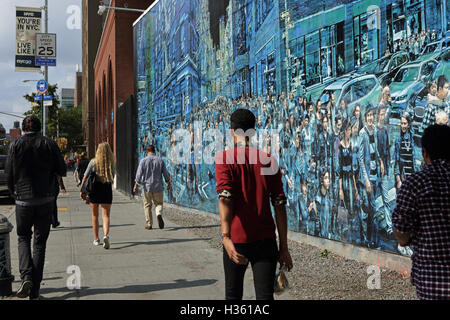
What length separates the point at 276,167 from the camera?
316 cm

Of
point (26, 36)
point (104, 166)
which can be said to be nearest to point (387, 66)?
point (104, 166)

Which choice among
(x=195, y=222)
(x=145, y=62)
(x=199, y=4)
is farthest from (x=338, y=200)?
(x=145, y=62)

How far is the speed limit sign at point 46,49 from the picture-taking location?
65.1 feet

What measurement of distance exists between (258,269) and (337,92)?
4398 mm

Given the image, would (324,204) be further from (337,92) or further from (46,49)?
(46,49)

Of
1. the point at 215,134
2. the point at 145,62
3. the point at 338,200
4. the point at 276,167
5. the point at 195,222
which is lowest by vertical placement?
the point at 195,222

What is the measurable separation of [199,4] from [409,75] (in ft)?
28.0

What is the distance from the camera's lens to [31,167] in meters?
5.07

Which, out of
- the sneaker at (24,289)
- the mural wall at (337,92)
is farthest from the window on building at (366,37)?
the sneaker at (24,289)

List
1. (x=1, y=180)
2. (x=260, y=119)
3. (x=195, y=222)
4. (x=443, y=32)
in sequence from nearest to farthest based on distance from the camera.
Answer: (x=443, y=32) < (x=260, y=119) < (x=195, y=222) < (x=1, y=180)

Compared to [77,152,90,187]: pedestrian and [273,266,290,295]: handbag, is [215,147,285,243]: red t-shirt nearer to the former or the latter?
[273,266,290,295]: handbag

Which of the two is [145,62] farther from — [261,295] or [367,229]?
[261,295]

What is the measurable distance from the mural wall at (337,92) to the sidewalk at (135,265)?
1804mm

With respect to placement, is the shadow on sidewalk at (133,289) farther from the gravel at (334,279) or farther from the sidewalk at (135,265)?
the gravel at (334,279)
